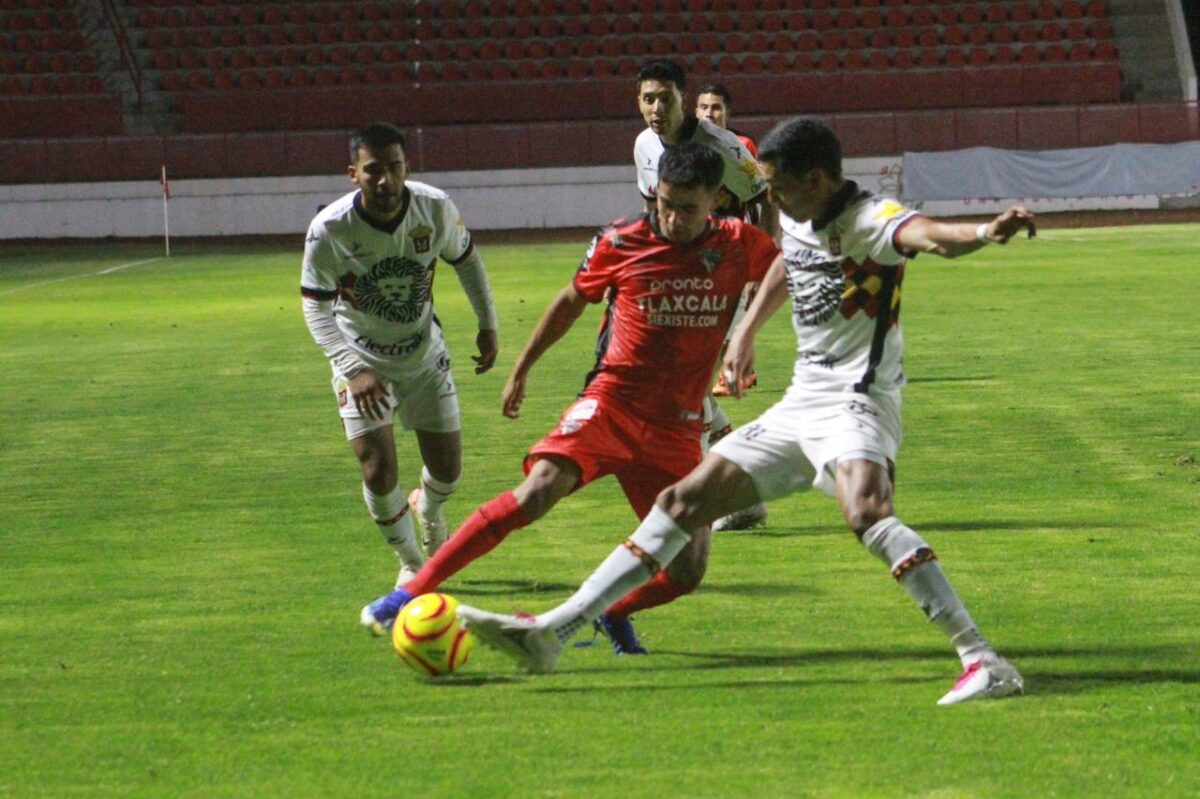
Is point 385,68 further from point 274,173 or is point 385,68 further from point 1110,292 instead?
point 1110,292

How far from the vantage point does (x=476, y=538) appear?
6.09 meters

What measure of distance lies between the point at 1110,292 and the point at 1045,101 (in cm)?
1989

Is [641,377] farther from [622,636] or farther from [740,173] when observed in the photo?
[740,173]

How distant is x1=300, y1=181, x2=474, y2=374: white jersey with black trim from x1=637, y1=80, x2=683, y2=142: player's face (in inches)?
56.2

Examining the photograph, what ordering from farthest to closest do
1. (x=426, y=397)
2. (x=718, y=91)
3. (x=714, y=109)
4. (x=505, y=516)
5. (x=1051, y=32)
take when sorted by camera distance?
(x=1051, y=32)
(x=718, y=91)
(x=714, y=109)
(x=426, y=397)
(x=505, y=516)

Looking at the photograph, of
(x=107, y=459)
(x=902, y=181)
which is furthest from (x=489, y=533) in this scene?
(x=902, y=181)

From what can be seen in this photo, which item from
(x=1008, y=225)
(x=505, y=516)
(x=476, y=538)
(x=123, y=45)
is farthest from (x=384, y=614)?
(x=123, y=45)

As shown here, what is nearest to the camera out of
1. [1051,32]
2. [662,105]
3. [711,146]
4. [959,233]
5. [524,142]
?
[959,233]

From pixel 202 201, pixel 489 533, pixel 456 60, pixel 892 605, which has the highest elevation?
pixel 489 533

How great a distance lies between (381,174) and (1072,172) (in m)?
32.2

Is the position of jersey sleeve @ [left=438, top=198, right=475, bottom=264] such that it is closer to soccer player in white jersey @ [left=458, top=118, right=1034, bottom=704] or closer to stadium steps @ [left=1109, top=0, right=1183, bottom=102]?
soccer player in white jersey @ [left=458, top=118, right=1034, bottom=704]

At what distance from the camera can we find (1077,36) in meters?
41.5

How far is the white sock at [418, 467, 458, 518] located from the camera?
7789 millimetres

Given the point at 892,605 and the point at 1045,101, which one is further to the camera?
the point at 1045,101
